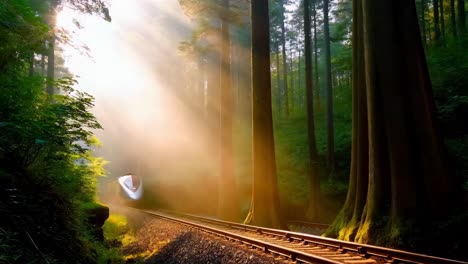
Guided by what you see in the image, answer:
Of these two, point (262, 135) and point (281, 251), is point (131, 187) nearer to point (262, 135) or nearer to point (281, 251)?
point (262, 135)

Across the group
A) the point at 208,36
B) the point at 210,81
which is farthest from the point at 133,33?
the point at 208,36

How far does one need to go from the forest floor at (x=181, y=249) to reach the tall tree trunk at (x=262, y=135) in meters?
2.58

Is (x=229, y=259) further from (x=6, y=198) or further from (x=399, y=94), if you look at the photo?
(x=399, y=94)

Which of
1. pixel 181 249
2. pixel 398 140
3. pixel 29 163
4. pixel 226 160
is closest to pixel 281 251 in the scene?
pixel 398 140

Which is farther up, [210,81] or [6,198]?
[210,81]

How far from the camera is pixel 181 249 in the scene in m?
8.86

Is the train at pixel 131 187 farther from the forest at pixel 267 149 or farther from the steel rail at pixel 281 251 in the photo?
the steel rail at pixel 281 251

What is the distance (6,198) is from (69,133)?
3.50m

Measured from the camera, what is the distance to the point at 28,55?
20.5 feet

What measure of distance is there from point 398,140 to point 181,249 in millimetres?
5903

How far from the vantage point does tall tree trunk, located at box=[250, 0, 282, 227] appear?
37.3ft

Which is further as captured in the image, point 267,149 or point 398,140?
point 267,149

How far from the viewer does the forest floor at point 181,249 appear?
263 inches

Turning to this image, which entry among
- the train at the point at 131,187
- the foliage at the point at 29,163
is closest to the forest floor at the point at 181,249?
the foliage at the point at 29,163
